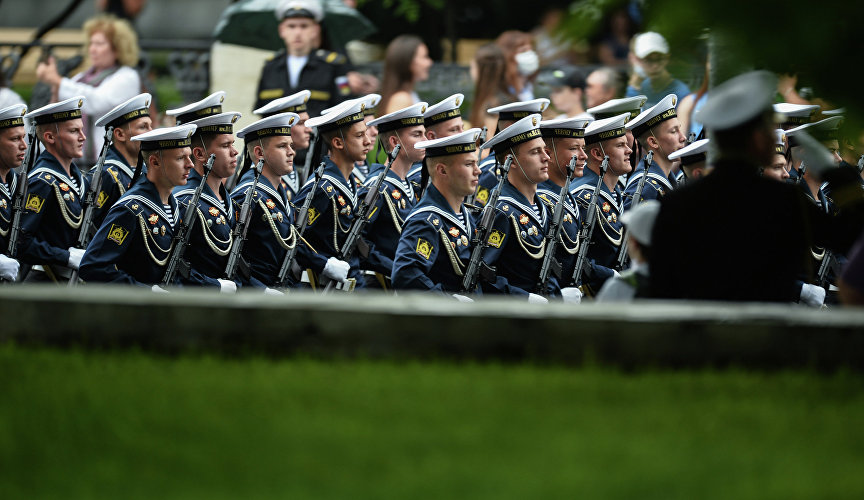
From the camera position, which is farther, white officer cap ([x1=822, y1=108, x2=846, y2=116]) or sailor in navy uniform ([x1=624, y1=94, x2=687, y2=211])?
sailor in navy uniform ([x1=624, y1=94, x2=687, y2=211])

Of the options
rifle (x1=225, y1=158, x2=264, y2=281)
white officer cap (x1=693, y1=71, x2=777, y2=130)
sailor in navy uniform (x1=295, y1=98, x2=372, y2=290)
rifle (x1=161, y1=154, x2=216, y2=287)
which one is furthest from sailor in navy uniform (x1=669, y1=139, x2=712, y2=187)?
white officer cap (x1=693, y1=71, x2=777, y2=130)

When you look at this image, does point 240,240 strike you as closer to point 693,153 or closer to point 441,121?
point 441,121

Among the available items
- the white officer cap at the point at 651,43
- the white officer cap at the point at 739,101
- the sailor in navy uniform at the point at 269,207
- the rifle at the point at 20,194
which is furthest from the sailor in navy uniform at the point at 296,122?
the white officer cap at the point at 651,43

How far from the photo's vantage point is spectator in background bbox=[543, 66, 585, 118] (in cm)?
1234

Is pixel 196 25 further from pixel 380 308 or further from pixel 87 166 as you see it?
pixel 380 308

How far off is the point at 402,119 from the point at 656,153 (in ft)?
5.21

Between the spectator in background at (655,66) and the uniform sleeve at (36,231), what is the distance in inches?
163

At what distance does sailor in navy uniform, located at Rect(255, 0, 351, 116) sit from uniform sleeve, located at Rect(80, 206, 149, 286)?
433 cm

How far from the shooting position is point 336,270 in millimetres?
9156

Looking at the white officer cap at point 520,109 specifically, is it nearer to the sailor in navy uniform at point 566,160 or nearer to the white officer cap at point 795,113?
the sailor in navy uniform at point 566,160

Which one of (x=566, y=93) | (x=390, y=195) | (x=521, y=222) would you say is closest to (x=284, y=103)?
(x=390, y=195)

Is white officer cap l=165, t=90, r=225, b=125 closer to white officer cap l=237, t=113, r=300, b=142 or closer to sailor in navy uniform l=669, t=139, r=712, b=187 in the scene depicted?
white officer cap l=237, t=113, r=300, b=142

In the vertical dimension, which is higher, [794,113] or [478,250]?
[794,113]

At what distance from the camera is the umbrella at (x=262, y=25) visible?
1472 cm
